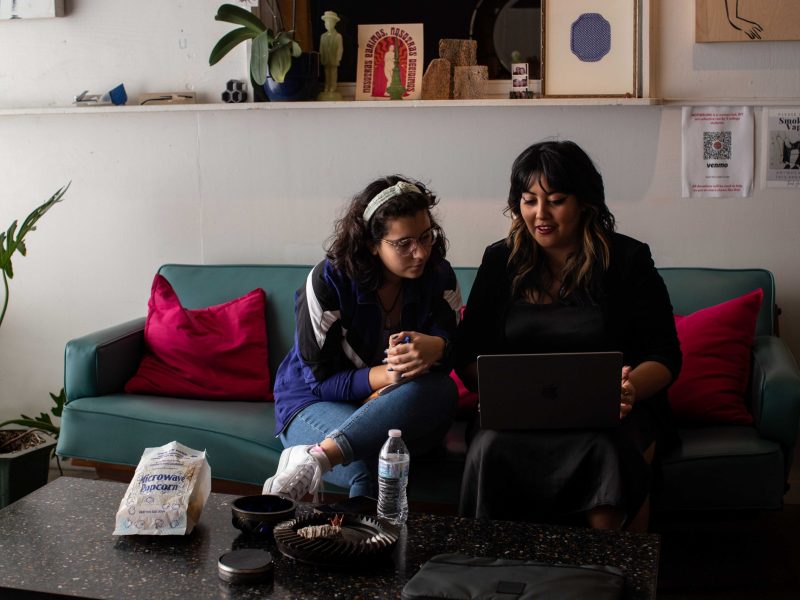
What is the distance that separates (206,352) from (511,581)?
162 centimetres

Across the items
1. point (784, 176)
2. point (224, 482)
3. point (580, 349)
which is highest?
point (784, 176)

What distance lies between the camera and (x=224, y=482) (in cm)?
261

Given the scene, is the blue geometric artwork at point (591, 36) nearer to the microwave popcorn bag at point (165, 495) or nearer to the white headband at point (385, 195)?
the white headband at point (385, 195)

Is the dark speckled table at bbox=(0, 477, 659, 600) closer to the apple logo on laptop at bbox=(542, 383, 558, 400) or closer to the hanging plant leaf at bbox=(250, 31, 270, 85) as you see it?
the apple logo on laptop at bbox=(542, 383, 558, 400)

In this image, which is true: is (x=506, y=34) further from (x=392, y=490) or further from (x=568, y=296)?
(x=392, y=490)

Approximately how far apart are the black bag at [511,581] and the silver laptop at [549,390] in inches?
18.7

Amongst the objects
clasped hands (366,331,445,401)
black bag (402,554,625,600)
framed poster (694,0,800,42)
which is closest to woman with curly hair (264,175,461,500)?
clasped hands (366,331,445,401)

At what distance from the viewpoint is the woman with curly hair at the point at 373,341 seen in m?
2.19

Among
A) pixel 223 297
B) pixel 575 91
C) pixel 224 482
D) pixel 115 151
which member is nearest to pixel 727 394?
pixel 575 91

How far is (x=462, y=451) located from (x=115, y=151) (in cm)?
177

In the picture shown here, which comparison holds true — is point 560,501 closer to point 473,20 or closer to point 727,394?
point 727,394

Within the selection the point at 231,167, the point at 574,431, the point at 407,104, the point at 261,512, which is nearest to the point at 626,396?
the point at 574,431

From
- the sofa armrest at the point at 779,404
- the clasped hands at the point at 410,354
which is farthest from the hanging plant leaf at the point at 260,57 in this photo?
the sofa armrest at the point at 779,404

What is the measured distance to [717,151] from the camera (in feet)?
9.68
